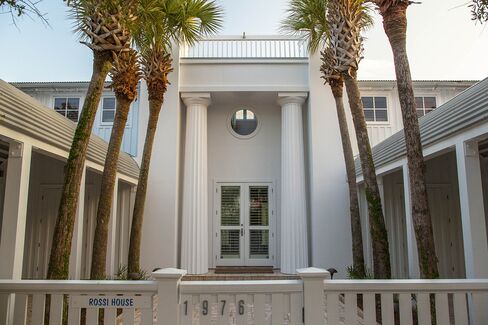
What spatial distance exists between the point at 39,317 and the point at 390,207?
9010 millimetres

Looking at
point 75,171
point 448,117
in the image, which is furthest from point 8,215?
point 448,117

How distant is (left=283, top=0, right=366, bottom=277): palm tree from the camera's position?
872 cm

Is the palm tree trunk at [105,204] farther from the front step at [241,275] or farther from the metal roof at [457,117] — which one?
the metal roof at [457,117]

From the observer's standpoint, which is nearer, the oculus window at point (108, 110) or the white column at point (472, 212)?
the white column at point (472, 212)

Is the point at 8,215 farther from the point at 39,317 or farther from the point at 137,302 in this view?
the point at 137,302

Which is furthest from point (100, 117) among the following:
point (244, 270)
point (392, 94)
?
point (392, 94)

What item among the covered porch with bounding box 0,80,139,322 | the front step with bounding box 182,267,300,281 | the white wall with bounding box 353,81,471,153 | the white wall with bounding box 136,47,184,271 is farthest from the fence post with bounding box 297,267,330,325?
the white wall with bounding box 353,81,471,153

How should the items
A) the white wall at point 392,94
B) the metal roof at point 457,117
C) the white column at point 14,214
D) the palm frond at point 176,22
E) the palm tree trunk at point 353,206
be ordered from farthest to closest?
the white wall at point 392,94 < the palm frond at point 176,22 < the palm tree trunk at point 353,206 < the metal roof at point 457,117 < the white column at point 14,214

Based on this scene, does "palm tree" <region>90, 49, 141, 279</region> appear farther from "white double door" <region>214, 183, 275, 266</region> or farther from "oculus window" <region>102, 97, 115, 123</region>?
"white double door" <region>214, 183, 275, 266</region>

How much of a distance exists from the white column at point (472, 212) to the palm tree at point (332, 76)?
2968 mm

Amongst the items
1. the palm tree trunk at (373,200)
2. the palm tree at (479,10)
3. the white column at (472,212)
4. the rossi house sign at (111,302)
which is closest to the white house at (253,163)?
the palm tree trunk at (373,200)

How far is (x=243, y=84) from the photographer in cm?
1269

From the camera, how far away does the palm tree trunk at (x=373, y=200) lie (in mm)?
6719

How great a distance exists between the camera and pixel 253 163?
44.1 ft
